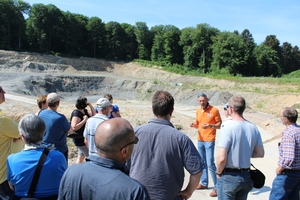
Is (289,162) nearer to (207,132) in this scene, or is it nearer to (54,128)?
(207,132)

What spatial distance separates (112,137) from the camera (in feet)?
6.23

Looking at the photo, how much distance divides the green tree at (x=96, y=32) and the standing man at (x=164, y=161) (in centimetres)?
6498

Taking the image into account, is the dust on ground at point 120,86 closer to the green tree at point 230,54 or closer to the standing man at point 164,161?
the standing man at point 164,161

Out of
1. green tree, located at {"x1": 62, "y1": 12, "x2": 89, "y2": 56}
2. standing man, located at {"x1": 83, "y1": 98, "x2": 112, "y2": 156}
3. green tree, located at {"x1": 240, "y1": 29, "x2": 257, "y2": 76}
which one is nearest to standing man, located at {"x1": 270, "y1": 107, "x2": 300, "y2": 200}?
standing man, located at {"x1": 83, "y1": 98, "x2": 112, "y2": 156}

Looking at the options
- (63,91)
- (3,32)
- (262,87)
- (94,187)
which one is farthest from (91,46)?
(94,187)

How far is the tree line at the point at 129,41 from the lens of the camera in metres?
56.2

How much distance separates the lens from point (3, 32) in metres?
53.9

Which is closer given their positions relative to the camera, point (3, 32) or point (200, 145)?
point (200, 145)

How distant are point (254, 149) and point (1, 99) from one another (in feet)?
12.5

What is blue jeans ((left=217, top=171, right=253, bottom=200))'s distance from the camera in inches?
140

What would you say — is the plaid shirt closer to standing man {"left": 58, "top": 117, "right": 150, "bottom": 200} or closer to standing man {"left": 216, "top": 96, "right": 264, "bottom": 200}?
standing man {"left": 216, "top": 96, "right": 264, "bottom": 200}

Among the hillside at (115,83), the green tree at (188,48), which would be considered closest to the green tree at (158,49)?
the green tree at (188,48)

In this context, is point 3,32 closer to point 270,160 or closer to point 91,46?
point 91,46

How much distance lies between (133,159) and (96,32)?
67.1 meters
